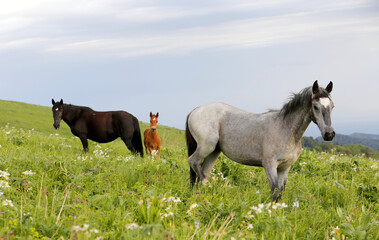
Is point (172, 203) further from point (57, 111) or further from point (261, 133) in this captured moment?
point (57, 111)

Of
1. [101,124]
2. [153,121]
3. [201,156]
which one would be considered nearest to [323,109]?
[201,156]

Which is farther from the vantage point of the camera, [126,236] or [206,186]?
[206,186]

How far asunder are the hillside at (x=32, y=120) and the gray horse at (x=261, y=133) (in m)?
18.4

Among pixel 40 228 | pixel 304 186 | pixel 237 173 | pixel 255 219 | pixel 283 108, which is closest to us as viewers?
pixel 40 228

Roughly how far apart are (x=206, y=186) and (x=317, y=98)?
9.52 feet

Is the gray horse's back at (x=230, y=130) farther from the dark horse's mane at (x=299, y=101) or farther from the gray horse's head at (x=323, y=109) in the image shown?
the gray horse's head at (x=323, y=109)

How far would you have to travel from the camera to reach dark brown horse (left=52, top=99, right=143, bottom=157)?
1359 centimetres

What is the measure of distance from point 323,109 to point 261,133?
1353 millimetres

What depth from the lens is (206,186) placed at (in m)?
7.53

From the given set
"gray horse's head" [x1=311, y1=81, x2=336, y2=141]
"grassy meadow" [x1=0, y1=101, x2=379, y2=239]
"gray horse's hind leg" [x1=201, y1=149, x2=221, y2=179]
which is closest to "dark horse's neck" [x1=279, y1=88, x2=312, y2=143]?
"gray horse's head" [x1=311, y1=81, x2=336, y2=141]

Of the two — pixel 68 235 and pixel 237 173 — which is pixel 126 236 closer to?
pixel 68 235

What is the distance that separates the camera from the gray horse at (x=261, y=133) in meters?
6.59

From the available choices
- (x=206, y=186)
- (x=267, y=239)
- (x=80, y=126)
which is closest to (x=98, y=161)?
(x=206, y=186)

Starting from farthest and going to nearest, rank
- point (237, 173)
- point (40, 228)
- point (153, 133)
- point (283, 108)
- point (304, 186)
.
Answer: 1. point (153, 133)
2. point (237, 173)
3. point (304, 186)
4. point (283, 108)
5. point (40, 228)
